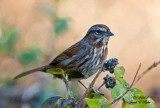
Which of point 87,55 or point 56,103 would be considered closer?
point 56,103

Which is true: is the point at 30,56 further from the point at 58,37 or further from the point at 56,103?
the point at 56,103

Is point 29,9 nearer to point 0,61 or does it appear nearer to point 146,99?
point 0,61

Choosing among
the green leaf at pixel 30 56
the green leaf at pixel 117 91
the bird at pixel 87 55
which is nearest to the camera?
the green leaf at pixel 117 91

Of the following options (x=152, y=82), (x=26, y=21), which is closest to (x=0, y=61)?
(x=26, y=21)

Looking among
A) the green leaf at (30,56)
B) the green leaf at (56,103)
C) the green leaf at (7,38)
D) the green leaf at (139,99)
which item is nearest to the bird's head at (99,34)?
the green leaf at (30,56)

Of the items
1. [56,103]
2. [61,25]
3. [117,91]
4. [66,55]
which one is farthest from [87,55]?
[117,91]

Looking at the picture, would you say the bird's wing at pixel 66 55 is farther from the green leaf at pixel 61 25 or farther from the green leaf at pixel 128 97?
the green leaf at pixel 128 97

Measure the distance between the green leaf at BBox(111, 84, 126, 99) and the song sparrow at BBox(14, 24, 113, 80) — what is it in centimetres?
185

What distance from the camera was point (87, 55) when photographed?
436cm

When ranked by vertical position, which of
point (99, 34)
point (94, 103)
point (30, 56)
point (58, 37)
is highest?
point (94, 103)

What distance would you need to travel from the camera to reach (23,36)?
7645 mm

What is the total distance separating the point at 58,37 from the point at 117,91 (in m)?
4.04

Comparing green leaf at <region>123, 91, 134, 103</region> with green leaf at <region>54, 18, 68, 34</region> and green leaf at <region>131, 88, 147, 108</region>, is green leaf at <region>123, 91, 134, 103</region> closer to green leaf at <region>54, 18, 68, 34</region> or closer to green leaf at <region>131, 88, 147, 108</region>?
green leaf at <region>131, 88, 147, 108</region>

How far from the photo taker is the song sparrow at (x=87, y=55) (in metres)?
3.97
